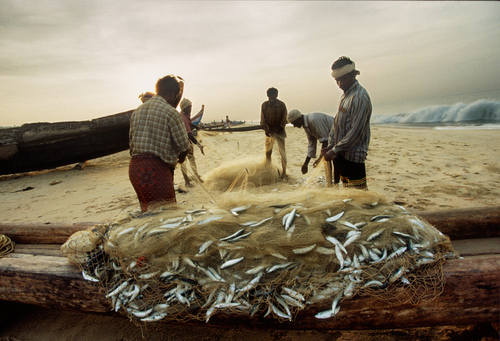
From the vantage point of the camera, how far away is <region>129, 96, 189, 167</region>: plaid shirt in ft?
9.58

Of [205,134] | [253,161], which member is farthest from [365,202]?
[253,161]

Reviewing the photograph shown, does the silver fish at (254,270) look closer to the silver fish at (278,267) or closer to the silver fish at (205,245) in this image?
the silver fish at (278,267)

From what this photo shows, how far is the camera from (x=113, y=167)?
10852 millimetres

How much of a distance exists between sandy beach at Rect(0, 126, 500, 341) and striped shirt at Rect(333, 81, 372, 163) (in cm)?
59

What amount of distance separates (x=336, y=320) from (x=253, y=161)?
522cm

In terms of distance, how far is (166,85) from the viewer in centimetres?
311

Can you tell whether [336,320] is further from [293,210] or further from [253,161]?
[253,161]

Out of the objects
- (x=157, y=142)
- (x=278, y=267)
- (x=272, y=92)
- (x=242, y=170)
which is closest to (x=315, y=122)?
(x=272, y=92)

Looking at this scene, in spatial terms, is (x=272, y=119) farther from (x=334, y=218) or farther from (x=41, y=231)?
(x=41, y=231)

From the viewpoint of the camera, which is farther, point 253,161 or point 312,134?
point 253,161

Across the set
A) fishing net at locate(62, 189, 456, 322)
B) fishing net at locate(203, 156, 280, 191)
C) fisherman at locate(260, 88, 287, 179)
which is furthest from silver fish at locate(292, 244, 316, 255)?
fisherman at locate(260, 88, 287, 179)

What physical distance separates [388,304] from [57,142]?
38.9 ft

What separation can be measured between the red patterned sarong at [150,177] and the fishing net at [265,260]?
33.5 inches

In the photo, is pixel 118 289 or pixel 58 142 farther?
pixel 58 142
